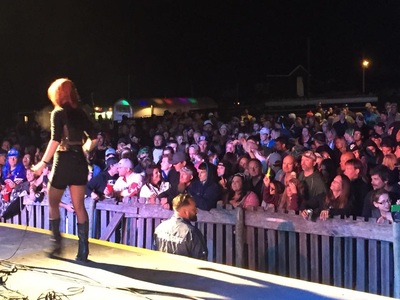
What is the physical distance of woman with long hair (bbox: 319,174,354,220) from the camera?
6.07 m

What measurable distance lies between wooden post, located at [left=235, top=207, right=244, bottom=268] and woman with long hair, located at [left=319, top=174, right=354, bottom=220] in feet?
2.87

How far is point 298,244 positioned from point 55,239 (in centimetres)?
240

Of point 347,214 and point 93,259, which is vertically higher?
point 347,214

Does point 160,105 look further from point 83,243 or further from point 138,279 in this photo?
point 138,279

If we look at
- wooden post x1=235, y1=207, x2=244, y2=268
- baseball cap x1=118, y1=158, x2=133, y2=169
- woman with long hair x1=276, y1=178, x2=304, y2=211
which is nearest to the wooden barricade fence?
wooden post x1=235, y1=207, x2=244, y2=268

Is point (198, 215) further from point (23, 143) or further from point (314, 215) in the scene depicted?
point (23, 143)

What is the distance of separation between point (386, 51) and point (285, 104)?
28.5 meters

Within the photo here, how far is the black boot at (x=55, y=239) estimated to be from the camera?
521cm

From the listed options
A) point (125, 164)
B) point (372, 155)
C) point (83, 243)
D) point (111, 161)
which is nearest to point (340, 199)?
point (372, 155)

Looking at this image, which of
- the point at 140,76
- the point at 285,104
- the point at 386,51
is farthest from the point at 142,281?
the point at 386,51

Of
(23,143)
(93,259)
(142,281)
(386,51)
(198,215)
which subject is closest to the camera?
(142,281)

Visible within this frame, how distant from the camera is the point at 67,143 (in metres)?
4.91

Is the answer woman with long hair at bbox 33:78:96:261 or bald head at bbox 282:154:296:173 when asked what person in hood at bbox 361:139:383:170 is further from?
woman with long hair at bbox 33:78:96:261

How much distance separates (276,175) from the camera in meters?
7.82
